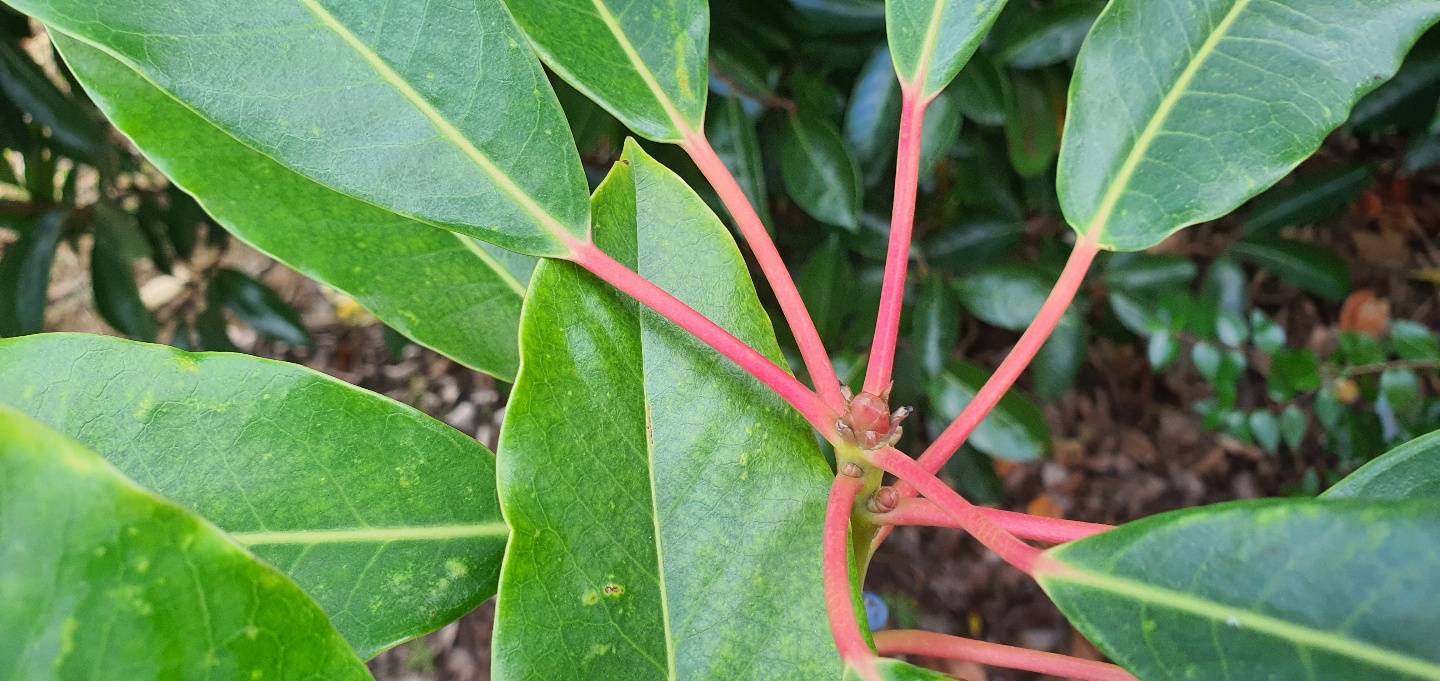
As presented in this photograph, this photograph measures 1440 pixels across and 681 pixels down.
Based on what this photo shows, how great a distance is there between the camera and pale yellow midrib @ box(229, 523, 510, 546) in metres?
0.51

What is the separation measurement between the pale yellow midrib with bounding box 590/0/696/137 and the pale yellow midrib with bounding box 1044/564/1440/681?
0.34 meters

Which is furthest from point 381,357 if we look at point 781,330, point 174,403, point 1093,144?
point 1093,144

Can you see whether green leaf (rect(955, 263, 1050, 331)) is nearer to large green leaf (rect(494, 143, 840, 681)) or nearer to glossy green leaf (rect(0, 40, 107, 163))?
large green leaf (rect(494, 143, 840, 681))

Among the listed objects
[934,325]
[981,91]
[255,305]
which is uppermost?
[981,91]

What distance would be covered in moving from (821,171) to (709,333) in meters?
0.56

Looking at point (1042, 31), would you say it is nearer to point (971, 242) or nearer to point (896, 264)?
point (971, 242)

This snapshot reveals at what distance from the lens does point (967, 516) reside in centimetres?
42

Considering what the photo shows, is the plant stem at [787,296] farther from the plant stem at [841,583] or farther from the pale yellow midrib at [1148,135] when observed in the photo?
the pale yellow midrib at [1148,135]

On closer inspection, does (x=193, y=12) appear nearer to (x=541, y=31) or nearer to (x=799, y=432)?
(x=541, y=31)

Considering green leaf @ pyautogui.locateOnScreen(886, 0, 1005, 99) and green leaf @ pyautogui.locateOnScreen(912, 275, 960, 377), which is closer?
green leaf @ pyautogui.locateOnScreen(886, 0, 1005, 99)

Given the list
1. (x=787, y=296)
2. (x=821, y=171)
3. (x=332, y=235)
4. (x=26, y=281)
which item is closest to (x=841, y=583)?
(x=787, y=296)

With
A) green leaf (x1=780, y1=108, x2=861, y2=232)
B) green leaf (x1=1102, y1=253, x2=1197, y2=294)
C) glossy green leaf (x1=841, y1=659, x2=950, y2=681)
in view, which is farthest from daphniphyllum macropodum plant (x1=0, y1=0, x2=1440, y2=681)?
green leaf (x1=1102, y1=253, x2=1197, y2=294)

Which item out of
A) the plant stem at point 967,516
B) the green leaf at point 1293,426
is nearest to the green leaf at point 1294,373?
the green leaf at point 1293,426

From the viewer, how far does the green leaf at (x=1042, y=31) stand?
0.96 metres
